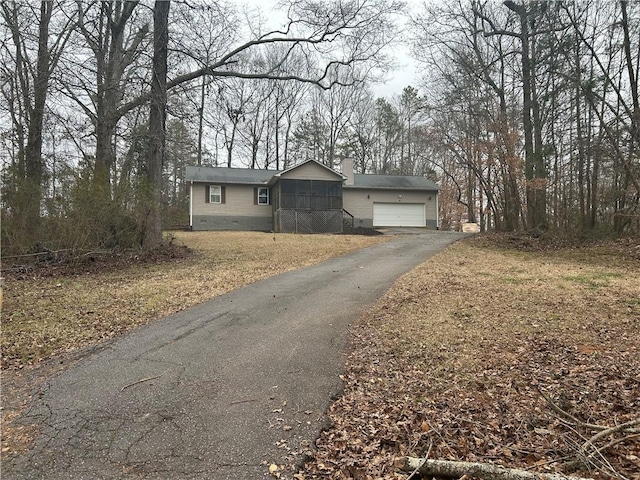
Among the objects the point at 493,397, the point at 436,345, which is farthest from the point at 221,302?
the point at 493,397

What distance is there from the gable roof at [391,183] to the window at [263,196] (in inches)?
193

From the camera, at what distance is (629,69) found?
1238cm

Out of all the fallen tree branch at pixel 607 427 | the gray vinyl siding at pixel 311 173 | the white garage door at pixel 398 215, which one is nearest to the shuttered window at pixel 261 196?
the gray vinyl siding at pixel 311 173

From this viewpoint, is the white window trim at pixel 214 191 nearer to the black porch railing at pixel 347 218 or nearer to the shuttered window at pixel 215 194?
the shuttered window at pixel 215 194

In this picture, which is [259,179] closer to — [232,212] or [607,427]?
[232,212]

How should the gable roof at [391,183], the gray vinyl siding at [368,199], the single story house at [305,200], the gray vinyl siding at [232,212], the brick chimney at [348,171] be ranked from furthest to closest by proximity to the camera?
the gable roof at [391,183] → the gray vinyl siding at [368,199] → the brick chimney at [348,171] → the gray vinyl siding at [232,212] → the single story house at [305,200]

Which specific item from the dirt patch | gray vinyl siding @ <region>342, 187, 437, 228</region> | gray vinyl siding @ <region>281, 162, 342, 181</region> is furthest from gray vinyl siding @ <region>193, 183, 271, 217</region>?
the dirt patch

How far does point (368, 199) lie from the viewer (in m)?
25.5

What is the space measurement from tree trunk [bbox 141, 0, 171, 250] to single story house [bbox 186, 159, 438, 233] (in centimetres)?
1023

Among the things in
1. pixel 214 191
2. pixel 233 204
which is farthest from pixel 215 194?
pixel 233 204

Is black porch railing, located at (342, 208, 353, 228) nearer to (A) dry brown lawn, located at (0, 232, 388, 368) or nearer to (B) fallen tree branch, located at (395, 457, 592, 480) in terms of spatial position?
(A) dry brown lawn, located at (0, 232, 388, 368)

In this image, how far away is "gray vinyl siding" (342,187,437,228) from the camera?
25.2m

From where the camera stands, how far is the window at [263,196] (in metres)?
24.5

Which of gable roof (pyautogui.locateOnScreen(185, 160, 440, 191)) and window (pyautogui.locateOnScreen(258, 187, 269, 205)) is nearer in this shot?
gable roof (pyautogui.locateOnScreen(185, 160, 440, 191))
